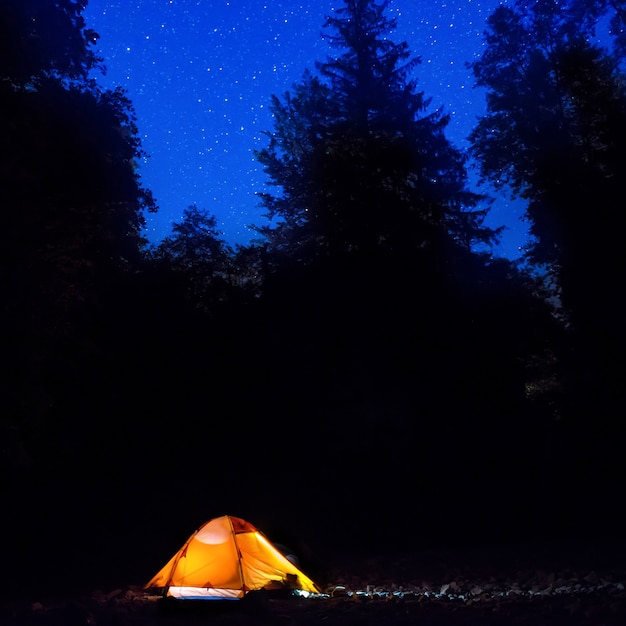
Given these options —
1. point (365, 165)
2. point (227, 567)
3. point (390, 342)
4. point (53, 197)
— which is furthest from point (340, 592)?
point (365, 165)

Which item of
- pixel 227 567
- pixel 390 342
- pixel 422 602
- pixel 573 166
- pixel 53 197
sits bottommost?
pixel 422 602

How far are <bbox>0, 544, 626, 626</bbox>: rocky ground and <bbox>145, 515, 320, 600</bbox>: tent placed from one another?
0.34 m

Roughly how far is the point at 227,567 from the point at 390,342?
43.6ft

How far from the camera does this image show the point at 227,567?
9.27 m

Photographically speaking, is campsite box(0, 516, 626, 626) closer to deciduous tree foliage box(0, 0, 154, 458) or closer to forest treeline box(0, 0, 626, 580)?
deciduous tree foliage box(0, 0, 154, 458)

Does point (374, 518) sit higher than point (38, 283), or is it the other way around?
point (38, 283)

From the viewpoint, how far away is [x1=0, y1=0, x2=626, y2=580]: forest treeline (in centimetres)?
2070

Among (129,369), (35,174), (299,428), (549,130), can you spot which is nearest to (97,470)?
(129,369)

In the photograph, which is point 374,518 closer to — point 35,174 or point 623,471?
point 623,471

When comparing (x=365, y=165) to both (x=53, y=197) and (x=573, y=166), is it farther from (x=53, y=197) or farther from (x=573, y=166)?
(x=53, y=197)

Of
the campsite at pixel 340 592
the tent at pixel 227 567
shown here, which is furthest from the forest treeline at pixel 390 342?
the tent at pixel 227 567

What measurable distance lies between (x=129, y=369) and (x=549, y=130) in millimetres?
16680

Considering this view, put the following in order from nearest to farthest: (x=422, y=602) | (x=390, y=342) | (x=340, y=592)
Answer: (x=422, y=602)
(x=340, y=592)
(x=390, y=342)

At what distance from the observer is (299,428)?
887 inches
